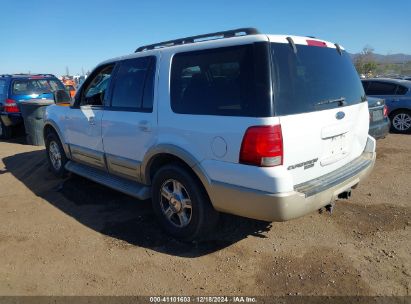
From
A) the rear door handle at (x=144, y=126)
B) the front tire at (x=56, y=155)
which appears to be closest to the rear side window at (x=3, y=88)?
the front tire at (x=56, y=155)

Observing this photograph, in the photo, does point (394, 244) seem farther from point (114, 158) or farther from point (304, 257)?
point (114, 158)

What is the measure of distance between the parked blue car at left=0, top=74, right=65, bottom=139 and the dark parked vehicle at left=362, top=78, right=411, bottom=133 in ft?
29.8

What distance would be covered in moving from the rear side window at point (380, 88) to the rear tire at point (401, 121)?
598 millimetres

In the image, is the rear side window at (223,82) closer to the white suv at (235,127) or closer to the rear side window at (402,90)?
the white suv at (235,127)

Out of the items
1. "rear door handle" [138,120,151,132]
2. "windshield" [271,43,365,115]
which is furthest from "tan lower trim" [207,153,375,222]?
"rear door handle" [138,120,151,132]

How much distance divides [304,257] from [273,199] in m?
0.93

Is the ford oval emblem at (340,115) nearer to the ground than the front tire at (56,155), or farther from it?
farther from it

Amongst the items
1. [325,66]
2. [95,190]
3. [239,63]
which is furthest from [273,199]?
[95,190]

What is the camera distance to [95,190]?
5.50m

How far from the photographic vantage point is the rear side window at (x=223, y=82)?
2.87 m

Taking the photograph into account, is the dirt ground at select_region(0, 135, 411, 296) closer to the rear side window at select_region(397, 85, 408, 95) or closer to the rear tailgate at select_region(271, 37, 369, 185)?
the rear tailgate at select_region(271, 37, 369, 185)

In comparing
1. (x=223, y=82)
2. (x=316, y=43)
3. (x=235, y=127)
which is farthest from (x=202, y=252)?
(x=316, y=43)

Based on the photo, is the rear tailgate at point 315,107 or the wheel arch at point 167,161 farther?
the wheel arch at point 167,161

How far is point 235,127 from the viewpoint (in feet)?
9.68
